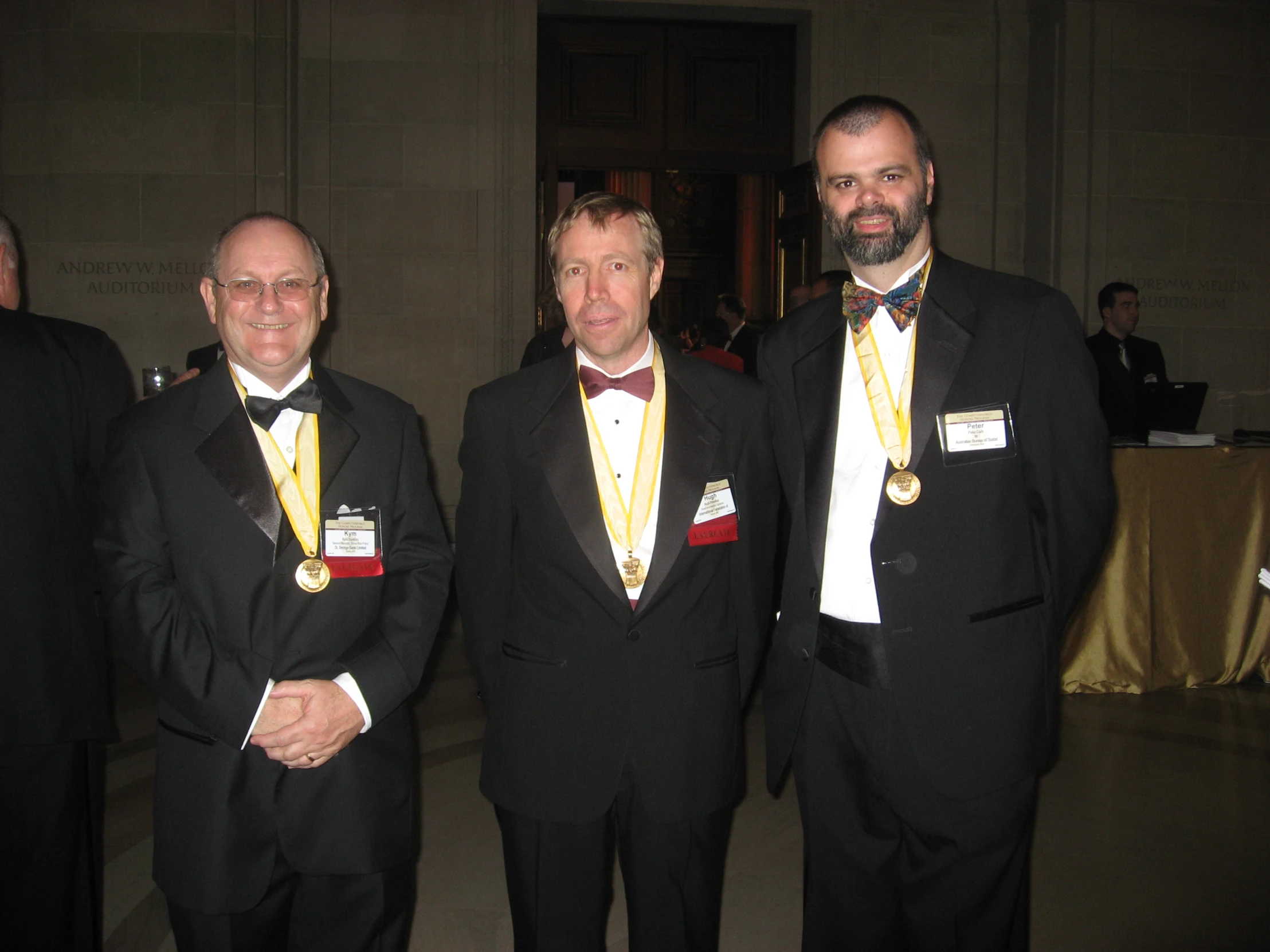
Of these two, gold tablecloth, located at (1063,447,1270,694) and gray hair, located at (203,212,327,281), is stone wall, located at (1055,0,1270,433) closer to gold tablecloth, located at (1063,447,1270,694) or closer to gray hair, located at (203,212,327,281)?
gold tablecloth, located at (1063,447,1270,694)

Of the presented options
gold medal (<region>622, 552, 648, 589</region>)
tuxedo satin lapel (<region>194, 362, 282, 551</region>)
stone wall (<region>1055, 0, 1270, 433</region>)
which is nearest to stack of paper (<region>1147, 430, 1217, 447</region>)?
stone wall (<region>1055, 0, 1270, 433</region>)

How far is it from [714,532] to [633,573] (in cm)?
20

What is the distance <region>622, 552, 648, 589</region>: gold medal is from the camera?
2.18m

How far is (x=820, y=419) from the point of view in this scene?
225 centimetres

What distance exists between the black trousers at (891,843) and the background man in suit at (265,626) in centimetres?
93

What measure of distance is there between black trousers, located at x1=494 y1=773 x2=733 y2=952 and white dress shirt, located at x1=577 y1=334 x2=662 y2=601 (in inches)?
19.4

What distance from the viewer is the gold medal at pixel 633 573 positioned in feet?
7.16

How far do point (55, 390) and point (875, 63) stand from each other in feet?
24.6

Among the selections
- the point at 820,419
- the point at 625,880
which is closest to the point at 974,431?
the point at 820,419

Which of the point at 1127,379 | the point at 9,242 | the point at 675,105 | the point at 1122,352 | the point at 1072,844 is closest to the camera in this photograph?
the point at 9,242

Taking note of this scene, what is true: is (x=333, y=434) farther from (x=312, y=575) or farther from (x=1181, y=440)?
(x=1181, y=440)

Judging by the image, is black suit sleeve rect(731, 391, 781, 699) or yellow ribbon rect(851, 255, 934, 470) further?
black suit sleeve rect(731, 391, 781, 699)

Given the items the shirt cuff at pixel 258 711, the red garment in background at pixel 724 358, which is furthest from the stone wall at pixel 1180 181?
the shirt cuff at pixel 258 711

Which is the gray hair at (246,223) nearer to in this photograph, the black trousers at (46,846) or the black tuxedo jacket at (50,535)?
the black tuxedo jacket at (50,535)
